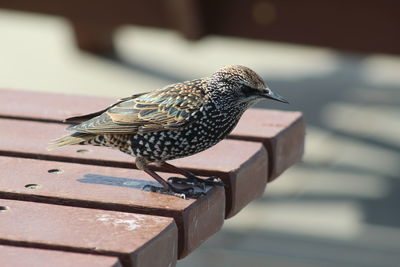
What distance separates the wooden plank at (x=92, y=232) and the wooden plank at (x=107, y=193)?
6 cm

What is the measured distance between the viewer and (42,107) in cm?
347

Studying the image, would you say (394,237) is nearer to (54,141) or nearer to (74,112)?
(74,112)

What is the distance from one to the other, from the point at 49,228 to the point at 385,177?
4677 mm

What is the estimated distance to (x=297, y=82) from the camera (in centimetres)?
888

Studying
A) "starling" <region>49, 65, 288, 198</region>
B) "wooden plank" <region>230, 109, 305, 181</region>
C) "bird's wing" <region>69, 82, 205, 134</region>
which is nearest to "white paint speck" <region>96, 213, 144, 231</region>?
"starling" <region>49, 65, 288, 198</region>

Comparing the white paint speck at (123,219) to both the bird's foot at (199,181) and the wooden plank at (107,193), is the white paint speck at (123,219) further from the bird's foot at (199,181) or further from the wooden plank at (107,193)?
the bird's foot at (199,181)

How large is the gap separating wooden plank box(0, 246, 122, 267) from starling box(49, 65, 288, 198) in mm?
722

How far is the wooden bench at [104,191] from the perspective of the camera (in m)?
2.17

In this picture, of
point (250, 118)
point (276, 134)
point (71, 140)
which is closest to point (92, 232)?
point (71, 140)

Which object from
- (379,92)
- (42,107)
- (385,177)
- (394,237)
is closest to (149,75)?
(379,92)

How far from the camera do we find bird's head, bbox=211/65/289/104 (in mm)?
2873

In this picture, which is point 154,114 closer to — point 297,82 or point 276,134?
point 276,134

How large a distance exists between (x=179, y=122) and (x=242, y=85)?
0.23m

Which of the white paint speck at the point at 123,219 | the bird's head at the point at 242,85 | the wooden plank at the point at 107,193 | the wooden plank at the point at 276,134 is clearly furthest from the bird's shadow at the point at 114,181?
the wooden plank at the point at 276,134
